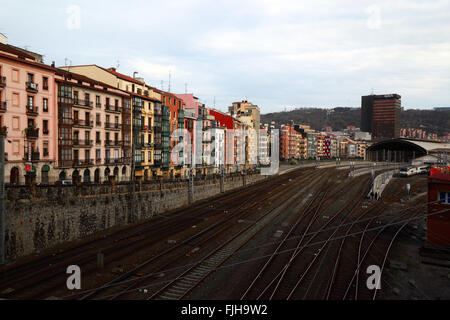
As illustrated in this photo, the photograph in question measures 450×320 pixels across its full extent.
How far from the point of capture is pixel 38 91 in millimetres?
43844

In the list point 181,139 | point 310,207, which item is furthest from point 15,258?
point 181,139

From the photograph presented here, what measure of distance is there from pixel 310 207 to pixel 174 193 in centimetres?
2263

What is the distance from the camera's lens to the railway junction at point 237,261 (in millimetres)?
20531

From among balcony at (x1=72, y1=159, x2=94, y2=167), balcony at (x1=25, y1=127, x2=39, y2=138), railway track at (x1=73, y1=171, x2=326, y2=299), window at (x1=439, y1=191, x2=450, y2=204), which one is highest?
balcony at (x1=25, y1=127, x2=39, y2=138)

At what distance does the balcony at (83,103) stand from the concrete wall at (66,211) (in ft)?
61.3

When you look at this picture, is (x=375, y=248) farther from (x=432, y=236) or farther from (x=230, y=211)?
(x=230, y=211)

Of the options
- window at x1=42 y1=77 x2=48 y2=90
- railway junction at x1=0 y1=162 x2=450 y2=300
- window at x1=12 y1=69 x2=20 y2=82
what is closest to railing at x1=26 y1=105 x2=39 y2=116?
window at x1=42 y1=77 x2=48 y2=90

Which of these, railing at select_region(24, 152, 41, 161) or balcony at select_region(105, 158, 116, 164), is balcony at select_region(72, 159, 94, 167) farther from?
railing at select_region(24, 152, 41, 161)

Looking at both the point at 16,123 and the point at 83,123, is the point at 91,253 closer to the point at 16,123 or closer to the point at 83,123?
the point at 16,123

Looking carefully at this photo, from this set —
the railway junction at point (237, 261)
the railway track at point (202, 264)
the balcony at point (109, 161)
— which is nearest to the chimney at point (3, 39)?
the balcony at point (109, 161)

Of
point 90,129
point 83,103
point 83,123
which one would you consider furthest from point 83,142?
point 83,103

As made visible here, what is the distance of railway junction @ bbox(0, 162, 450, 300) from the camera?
2053 centimetres

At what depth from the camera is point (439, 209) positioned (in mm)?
30203
